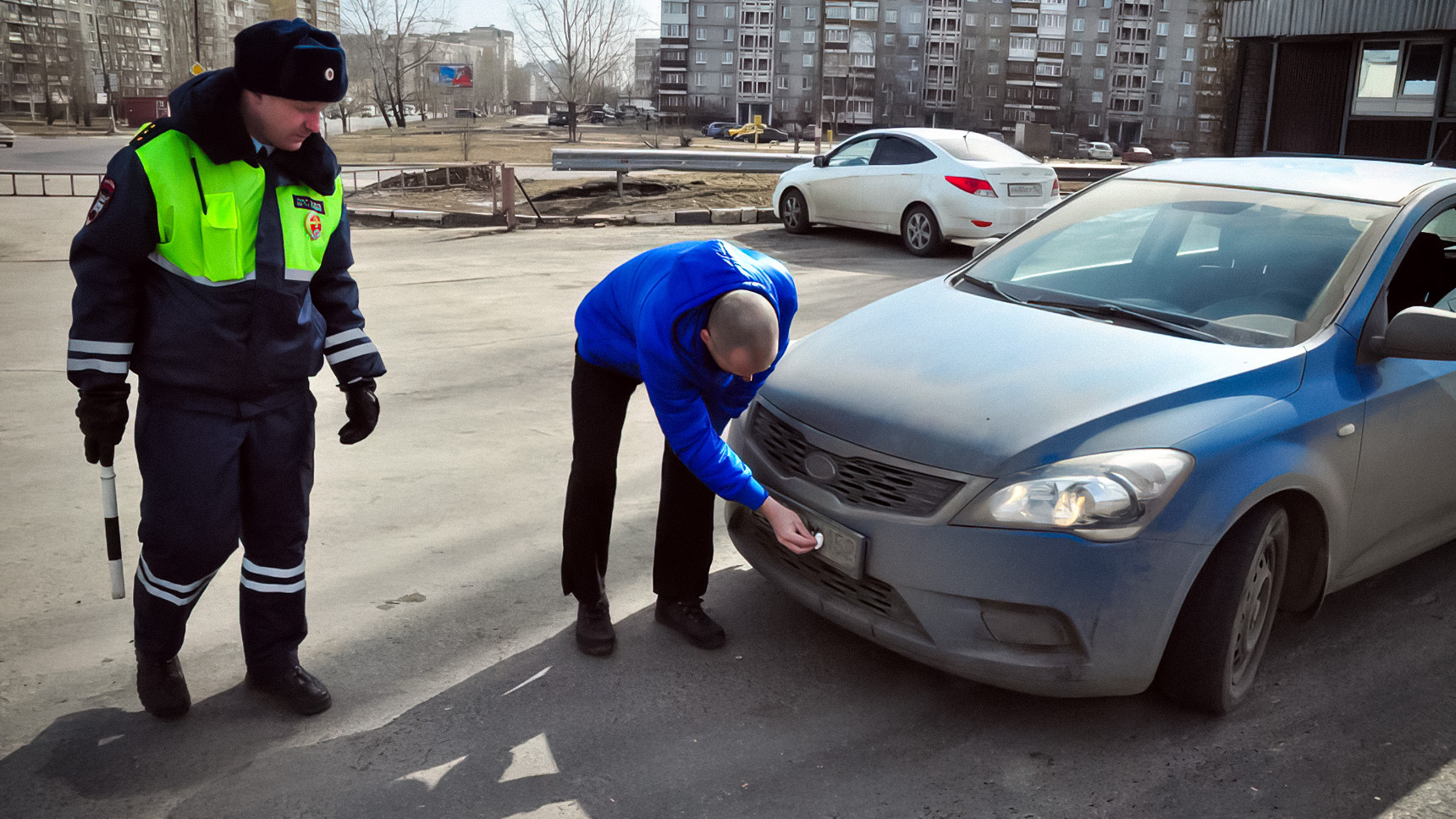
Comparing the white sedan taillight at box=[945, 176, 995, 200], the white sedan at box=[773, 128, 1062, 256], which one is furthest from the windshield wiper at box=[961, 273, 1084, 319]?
the white sedan taillight at box=[945, 176, 995, 200]

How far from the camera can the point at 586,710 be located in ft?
10.1

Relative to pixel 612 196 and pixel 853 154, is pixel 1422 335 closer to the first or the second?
pixel 853 154

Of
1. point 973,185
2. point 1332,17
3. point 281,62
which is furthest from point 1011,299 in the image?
point 1332,17

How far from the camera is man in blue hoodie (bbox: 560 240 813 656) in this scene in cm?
271

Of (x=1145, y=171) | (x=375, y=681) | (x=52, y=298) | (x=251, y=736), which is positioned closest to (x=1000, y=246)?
(x=1145, y=171)

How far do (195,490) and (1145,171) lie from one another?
3.62 meters

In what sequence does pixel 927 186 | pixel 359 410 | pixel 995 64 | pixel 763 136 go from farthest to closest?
pixel 995 64
pixel 763 136
pixel 927 186
pixel 359 410

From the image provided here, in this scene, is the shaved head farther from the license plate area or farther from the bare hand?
the license plate area

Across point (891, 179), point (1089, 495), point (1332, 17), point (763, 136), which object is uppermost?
point (1332, 17)

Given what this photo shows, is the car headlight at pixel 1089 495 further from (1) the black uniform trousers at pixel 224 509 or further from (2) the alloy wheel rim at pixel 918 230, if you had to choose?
(2) the alloy wheel rim at pixel 918 230

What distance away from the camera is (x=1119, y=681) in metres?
2.75

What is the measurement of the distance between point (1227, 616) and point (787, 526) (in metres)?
1.14

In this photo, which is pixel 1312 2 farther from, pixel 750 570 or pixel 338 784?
pixel 338 784

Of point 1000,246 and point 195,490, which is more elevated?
point 1000,246
